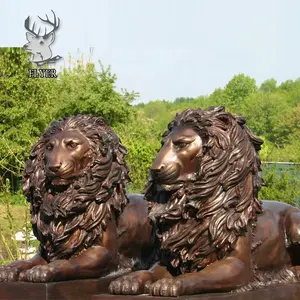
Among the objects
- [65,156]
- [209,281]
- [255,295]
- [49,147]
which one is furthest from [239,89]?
[209,281]

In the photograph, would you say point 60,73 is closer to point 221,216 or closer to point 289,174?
point 289,174

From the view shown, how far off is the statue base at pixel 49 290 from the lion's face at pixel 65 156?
2.68 feet

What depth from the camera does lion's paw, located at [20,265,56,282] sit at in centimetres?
651

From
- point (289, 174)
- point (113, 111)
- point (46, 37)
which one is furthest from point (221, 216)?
point (113, 111)

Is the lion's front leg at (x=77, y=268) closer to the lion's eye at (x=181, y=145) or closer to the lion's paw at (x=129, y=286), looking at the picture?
the lion's paw at (x=129, y=286)

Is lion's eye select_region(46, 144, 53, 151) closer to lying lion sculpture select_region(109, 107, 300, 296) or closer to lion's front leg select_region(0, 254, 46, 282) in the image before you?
lion's front leg select_region(0, 254, 46, 282)

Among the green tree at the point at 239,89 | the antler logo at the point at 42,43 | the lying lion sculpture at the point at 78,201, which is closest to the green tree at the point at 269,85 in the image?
the green tree at the point at 239,89

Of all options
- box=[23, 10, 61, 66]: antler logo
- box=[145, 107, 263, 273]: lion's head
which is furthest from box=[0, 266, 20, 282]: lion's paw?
box=[23, 10, 61, 66]: antler logo

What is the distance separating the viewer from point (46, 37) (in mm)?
25438

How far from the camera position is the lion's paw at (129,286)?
5.44m

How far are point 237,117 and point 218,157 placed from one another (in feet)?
1.40

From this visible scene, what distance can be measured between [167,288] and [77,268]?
1649mm

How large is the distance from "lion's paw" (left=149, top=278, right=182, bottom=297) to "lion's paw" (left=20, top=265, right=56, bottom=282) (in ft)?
4.53

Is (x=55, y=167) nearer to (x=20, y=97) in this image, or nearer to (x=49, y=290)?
(x=49, y=290)
